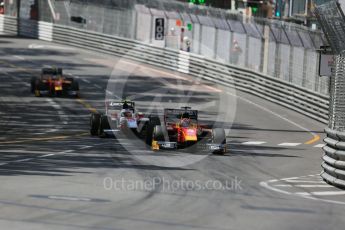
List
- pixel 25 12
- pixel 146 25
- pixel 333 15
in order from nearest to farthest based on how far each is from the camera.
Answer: pixel 333 15 < pixel 146 25 < pixel 25 12

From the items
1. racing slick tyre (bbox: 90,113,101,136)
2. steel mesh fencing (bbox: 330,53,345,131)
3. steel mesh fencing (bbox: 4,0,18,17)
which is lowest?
racing slick tyre (bbox: 90,113,101,136)

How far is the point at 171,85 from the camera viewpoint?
52.3 m

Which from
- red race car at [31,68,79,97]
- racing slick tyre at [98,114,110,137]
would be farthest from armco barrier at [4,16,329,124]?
racing slick tyre at [98,114,110,137]

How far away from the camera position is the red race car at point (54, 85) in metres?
→ 45.1

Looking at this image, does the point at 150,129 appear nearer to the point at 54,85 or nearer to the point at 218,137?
the point at 218,137

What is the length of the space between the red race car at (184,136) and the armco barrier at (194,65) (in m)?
12.6

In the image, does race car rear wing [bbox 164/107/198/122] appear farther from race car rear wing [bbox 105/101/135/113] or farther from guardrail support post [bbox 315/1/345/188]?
guardrail support post [bbox 315/1/345/188]

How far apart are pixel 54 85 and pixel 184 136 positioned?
1731cm

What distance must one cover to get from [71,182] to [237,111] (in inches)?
865

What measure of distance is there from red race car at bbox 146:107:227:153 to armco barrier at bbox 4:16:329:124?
Result: 12617 mm

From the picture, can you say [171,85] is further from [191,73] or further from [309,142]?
[309,142]

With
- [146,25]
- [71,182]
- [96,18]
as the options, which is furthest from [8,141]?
[96,18]

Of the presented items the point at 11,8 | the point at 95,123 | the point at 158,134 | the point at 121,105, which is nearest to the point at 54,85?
the point at 121,105

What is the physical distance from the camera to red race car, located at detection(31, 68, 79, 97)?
45125 millimetres
